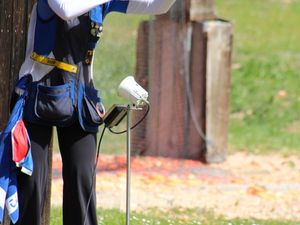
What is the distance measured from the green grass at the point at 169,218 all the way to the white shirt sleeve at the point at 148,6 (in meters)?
1.91

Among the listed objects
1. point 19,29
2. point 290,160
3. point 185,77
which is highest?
point 19,29

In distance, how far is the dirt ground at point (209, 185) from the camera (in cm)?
862

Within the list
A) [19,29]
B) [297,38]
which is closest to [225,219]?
[19,29]

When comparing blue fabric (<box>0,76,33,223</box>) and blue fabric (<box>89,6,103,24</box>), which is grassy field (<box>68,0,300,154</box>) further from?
blue fabric (<box>0,76,33,223</box>)

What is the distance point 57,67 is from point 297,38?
13139 millimetres

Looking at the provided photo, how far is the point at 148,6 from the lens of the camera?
569cm

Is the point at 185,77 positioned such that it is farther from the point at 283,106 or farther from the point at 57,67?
the point at 57,67

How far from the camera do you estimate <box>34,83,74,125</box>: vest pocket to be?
5449 mm

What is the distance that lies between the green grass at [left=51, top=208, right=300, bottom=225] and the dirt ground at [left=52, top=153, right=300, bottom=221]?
1.07 feet

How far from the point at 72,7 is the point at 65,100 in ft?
1.73

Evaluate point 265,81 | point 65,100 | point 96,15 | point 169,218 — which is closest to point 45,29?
point 96,15

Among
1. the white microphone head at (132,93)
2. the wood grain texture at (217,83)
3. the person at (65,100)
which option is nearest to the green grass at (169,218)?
the person at (65,100)

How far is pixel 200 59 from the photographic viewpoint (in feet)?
36.2

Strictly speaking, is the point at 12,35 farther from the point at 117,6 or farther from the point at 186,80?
the point at 186,80
